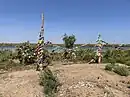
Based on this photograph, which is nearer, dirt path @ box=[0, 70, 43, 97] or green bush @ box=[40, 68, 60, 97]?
green bush @ box=[40, 68, 60, 97]

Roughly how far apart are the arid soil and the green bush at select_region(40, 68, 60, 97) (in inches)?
8.2

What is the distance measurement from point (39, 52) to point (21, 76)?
64.0 inches

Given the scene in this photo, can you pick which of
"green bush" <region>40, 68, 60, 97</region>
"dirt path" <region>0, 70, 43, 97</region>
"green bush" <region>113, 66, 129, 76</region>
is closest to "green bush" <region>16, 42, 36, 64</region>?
"dirt path" <region>0, 70, 43, 97</region>

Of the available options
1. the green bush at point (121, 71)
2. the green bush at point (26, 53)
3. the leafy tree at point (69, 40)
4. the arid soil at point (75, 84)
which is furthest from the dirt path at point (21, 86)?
the leafy tree at point (69, 40)

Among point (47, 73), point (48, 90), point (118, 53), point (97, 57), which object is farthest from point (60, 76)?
point (118, 53)

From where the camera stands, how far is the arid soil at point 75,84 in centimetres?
1112

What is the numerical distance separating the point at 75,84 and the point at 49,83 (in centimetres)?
100

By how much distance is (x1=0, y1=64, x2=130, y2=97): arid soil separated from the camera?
1112 centimetres

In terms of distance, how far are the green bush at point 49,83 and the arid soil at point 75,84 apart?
21 cm

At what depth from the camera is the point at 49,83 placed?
36.8ft

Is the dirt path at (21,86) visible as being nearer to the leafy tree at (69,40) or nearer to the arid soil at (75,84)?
the arid soil at (75,84)

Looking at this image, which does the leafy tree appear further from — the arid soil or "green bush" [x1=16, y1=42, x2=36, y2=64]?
the arid soil

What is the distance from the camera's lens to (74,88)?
37.1 ft

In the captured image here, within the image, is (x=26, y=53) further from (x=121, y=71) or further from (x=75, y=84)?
A: (x=75, y=84)
